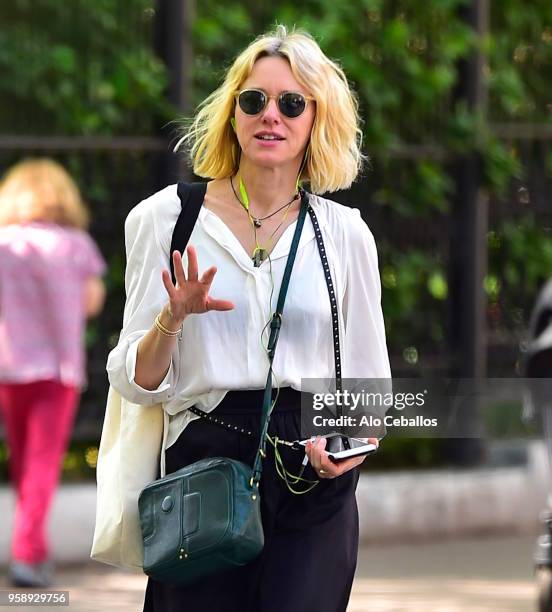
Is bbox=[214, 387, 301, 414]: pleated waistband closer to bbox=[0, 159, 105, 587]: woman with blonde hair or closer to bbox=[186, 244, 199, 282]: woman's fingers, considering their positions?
bbox=[186, 244, 199, 282]: woman's fingers

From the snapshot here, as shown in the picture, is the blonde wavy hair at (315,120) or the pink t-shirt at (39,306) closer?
the blonde wavy hair at (315,120)

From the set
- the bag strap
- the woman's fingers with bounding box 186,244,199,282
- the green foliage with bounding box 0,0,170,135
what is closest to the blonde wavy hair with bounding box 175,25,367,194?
the bag strap

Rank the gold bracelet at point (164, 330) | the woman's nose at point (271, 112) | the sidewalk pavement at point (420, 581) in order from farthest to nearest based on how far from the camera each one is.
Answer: the sidewalk pavement at point (420, 581), the woman's nose at point (271, 112), the gold bracelet at point (164, 330)

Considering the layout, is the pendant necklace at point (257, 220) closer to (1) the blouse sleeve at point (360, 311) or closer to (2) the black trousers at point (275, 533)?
(1) the blouse sleeve at point (360, 311)

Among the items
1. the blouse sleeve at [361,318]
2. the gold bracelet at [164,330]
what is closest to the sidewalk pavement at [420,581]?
the blouse sleeve at [361,318]

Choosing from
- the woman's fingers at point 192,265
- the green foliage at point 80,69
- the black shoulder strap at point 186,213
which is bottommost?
the woman's fingers at point 192,265

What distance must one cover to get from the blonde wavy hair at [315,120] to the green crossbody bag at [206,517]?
0.42m

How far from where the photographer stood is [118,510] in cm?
358

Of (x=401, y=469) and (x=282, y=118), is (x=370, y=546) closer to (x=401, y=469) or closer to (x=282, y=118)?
(x=401, y=469)

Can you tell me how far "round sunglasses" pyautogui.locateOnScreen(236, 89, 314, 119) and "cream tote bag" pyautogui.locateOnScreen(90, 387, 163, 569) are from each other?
Answer: 686 mm

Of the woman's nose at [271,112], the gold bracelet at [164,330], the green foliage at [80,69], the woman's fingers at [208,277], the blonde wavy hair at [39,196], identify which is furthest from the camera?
the green foliage at [80,69]

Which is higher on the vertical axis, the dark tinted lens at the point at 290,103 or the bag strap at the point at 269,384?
the dark tinted lens at the point at 290,103

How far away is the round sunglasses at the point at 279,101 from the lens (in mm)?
3662

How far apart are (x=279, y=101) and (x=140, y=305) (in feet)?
1.78
